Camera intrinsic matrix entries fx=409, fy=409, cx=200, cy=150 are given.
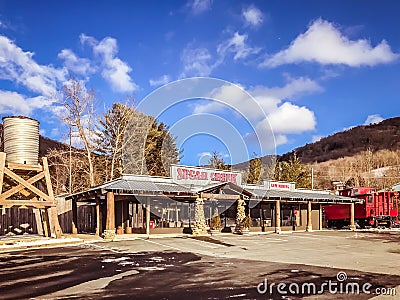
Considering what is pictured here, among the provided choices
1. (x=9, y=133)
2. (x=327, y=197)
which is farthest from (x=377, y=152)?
(x=9, y=133)

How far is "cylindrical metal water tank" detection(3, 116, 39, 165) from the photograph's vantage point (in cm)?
2100

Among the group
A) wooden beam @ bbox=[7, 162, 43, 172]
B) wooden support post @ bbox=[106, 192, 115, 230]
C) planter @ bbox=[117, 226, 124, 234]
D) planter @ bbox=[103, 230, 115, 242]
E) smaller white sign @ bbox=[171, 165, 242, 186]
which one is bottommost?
planter @ bbox=[117, 226, 124, 234]

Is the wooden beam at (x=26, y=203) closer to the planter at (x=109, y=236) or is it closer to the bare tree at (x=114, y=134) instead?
the planter at (x=109, y=236)

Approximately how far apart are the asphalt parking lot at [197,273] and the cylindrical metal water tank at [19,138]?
21.0 feet

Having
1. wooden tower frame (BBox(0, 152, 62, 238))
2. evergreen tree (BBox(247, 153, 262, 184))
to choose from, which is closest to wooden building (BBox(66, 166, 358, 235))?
wooden tower frame (BBox(0, 152, 62, 238))

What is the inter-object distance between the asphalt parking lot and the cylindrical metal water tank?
639 cm

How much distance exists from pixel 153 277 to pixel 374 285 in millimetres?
5335

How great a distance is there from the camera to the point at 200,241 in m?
21.3

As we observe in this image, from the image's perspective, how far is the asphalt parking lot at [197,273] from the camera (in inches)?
340

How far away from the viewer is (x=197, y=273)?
36.6 ft

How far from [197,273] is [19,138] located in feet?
46.3

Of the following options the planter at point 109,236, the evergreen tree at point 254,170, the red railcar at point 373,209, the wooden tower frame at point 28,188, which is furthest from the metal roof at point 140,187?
the evergreen tree at point 254,170

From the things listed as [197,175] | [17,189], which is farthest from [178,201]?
[17,189]

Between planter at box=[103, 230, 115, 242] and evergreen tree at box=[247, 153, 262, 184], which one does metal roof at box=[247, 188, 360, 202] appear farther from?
evergreen tree at box=[247, 153, 262, 184]
